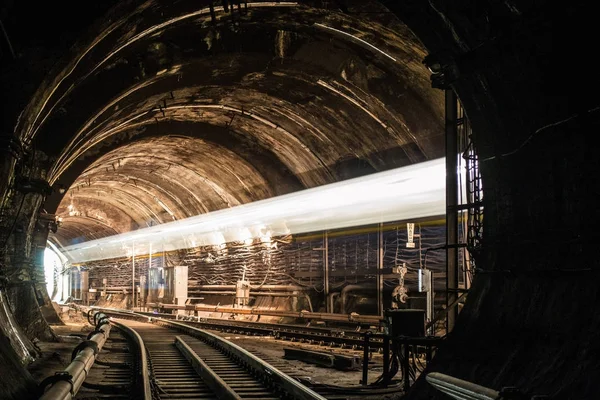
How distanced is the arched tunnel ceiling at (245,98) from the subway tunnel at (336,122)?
0.05 metres

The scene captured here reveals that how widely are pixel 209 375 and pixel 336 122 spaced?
8766 mm

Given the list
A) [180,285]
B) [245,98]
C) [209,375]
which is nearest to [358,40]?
[245,98]

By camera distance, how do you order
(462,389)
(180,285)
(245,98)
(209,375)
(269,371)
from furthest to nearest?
(180,285)
(245,98)
(209,375)
(269,371)
(462,389)

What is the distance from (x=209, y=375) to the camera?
28.9 ft

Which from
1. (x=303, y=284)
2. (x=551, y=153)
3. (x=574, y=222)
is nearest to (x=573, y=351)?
(x=574, y=222)

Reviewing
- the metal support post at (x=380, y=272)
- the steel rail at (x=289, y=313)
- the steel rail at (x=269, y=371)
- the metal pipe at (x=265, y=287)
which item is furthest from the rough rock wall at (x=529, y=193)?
the metal pipe at (x=265, y=287)

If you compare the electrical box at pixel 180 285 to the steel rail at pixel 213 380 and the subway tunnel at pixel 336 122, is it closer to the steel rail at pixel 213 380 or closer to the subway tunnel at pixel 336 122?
the subway tunnel at pixel 336 122

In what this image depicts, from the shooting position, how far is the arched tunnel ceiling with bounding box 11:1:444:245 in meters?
11.1

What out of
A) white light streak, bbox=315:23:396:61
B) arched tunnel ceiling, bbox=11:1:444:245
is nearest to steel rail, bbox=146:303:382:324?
arched tunnel ceiling, bbox=11:1:444:245

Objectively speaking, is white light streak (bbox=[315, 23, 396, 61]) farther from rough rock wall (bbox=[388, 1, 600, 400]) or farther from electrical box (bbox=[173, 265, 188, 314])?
electrical box (bbox=[173, 265, 188, 314])

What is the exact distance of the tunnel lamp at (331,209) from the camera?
15055 millimetres

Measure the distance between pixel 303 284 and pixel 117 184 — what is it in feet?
38.7

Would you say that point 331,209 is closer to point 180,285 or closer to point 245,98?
point 245,98

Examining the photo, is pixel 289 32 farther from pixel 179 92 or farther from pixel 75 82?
pixel 75 82
